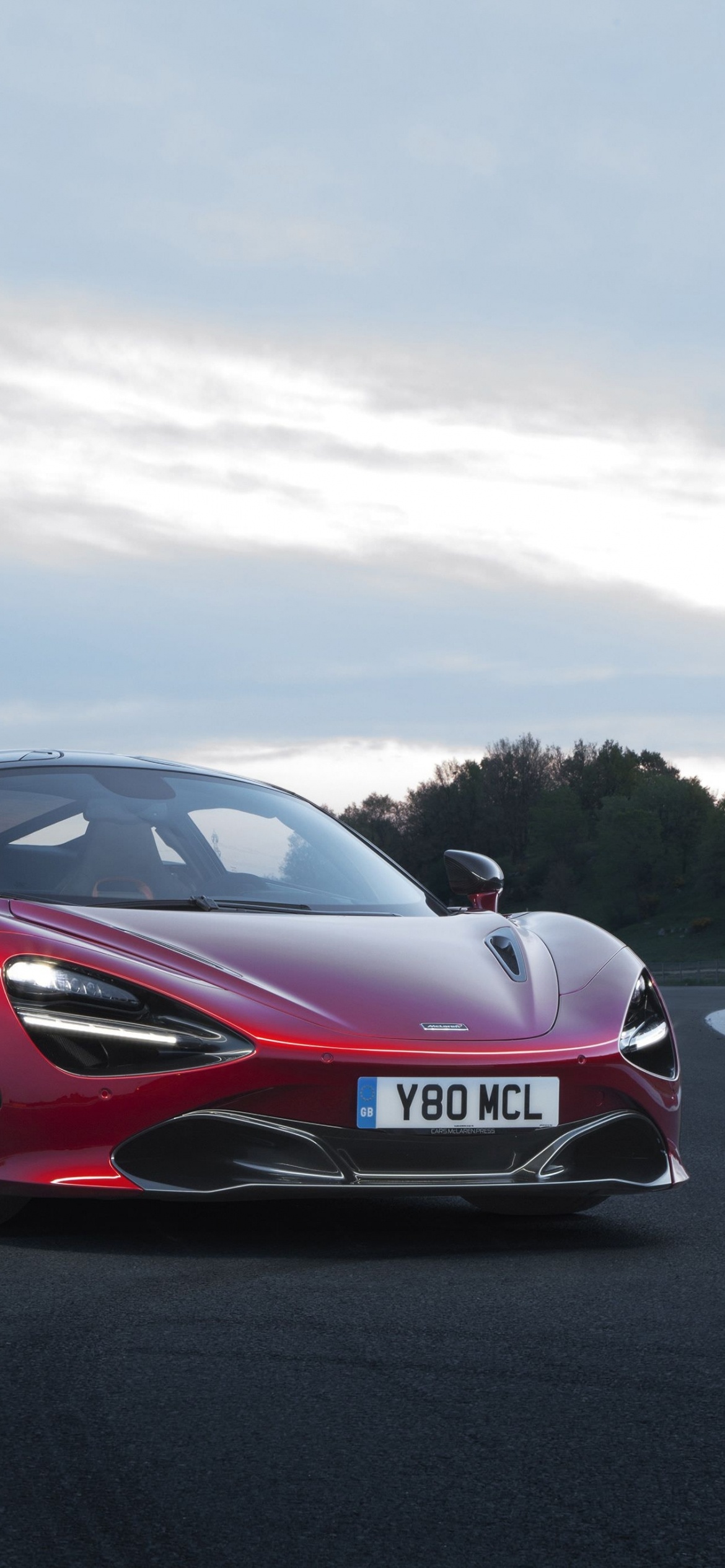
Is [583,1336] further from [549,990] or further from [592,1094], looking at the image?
[549,990]

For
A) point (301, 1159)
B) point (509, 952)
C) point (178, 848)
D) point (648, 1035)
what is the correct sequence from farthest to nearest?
point (178, 848) < point (509, 952) < point (648, 1035) < point (301, 1159)

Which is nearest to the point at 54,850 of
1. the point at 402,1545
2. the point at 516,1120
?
the point at 516,1120

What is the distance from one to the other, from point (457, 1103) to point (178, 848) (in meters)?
1.71

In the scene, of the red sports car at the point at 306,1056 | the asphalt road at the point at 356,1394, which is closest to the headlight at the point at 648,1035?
the red sports car at the point at 306,1056

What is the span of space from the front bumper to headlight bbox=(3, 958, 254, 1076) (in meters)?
0.15

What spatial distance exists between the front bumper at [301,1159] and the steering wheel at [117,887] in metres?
0.98

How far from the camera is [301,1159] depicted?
368 cm

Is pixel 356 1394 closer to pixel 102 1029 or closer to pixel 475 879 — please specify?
pixel 102 1029

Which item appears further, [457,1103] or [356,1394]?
[457,1103]

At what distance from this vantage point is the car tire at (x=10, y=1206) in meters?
3.84

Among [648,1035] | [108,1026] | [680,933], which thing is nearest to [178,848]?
[108,1026]

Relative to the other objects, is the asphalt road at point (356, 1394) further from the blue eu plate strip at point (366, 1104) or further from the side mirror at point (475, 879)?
the side mirror at point (475, 879)

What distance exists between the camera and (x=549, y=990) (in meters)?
4.25

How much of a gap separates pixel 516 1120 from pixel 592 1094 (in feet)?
0.79
